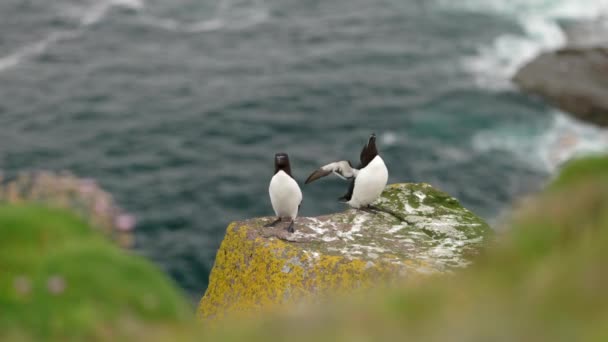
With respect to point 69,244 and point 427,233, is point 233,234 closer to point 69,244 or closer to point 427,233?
point 427,233

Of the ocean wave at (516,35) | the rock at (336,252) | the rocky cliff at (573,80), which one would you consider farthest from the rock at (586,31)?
the rock at (336,252)

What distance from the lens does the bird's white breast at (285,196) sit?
14289 millimetres

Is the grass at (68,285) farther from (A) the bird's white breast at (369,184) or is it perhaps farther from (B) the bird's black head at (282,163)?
(A) the bird's white breast at (369,184)

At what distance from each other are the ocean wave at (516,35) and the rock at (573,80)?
65.2 inches

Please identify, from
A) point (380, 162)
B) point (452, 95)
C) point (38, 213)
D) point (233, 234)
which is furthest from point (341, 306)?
point (452, 95)

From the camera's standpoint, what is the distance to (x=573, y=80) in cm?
4328

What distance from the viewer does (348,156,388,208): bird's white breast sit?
14750 millimetres

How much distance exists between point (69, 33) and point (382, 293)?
52.2 m

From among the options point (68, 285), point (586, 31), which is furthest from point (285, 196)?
point (586, 31)

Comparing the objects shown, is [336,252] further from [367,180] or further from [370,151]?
[370,151]

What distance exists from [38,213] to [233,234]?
7453 mm

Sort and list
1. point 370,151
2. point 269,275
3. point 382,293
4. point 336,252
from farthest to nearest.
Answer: point 370,151 < point 336,252 < point 269,275 < point 382,293

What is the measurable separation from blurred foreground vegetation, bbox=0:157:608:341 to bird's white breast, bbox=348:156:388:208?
8.80 metres

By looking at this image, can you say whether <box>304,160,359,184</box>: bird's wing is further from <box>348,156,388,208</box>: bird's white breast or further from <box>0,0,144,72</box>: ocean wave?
<box>0,0,144,72</box>: ocean wave
